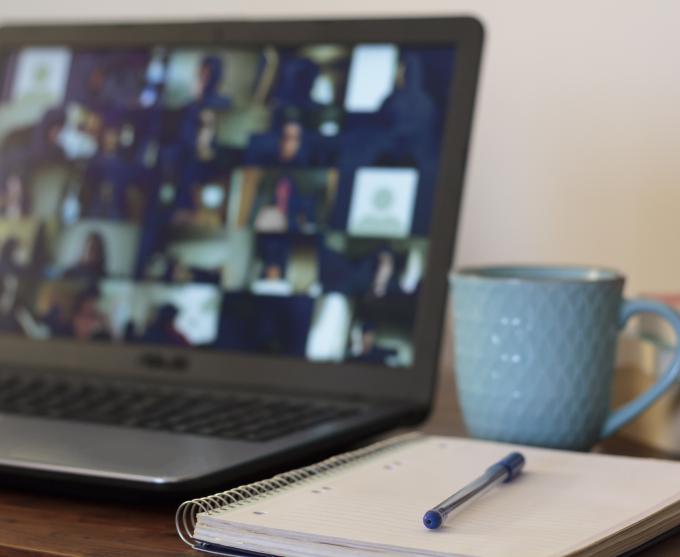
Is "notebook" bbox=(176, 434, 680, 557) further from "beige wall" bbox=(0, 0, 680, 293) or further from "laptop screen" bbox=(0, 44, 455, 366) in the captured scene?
"beige wall" bbox=(0, 0, 680, 293)

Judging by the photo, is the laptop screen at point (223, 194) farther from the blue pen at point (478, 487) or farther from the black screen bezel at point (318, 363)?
the blue pen at point (478, 487)

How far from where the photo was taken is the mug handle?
0.62 metres

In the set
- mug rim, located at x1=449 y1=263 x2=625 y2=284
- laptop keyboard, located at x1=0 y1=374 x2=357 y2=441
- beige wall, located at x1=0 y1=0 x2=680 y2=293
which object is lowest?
laptop keyboard, located at x1=0 y1=374 x2=357 y2=441

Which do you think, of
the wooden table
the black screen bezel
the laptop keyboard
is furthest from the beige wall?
the wooden table

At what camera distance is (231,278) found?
2.56ft

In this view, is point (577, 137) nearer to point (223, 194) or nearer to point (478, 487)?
point (223, 194)

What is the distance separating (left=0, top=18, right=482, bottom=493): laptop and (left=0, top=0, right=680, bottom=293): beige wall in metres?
0.19

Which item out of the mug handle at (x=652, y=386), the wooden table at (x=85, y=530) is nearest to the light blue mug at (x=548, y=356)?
the mug handle at (x=652, y=386)

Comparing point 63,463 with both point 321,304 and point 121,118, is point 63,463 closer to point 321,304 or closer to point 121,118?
point 321,304

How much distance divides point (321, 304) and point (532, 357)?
190 mm

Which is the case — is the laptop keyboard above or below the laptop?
below

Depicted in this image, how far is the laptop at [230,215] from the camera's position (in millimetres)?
723

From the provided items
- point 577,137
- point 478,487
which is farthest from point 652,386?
point 577,137

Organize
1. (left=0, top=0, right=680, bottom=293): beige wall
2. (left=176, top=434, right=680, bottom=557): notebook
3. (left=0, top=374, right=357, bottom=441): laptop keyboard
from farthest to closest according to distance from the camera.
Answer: (left=0, top=0, right=680, bottom=293): beige wall → (left=0, top=374, right=357, bottom=441): laptop keyboard → (left=176, top=434, right=680, bottom=557): notebook
